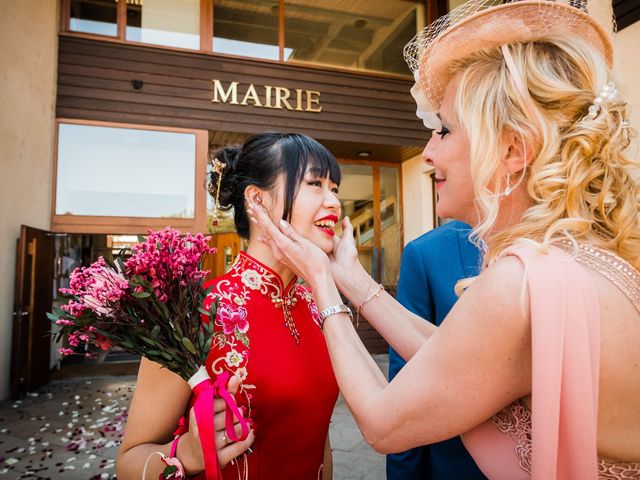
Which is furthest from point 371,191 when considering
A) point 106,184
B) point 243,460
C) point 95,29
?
point 243,460

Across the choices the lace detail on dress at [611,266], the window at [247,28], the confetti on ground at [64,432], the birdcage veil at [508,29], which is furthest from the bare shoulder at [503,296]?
the window at [247,28]

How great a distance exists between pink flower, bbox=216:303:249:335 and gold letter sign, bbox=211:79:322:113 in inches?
248

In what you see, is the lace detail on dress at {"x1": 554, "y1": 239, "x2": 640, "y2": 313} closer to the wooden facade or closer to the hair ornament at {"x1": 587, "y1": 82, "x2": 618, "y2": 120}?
the hair ornament at {"x1": 587, "y1": 82, "x2": 618, "y2": 120}

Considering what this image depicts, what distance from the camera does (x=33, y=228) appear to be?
237 inches

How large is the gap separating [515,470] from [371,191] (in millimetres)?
8259

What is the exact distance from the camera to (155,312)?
1.18 m

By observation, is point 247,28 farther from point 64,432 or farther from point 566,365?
point 566,365

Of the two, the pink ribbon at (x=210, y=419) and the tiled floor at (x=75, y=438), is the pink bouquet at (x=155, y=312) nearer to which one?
the pink ribbon at (x=210, y=419)

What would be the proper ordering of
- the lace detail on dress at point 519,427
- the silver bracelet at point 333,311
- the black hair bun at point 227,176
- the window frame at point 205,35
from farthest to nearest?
the window frame at point 205,35
the black hair bun at point 227,176
the silver bracelet at point 333,311
the lace detail on dress at point 519,427

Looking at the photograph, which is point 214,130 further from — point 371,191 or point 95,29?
point 371,191

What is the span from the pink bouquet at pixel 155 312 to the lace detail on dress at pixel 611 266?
0.92 metres

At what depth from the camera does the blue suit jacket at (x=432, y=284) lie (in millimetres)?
1635

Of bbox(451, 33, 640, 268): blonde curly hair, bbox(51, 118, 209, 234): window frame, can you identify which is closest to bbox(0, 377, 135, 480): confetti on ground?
bbox(51, 118, 209, 234): window frame

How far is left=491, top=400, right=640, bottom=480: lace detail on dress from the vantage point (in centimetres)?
90
